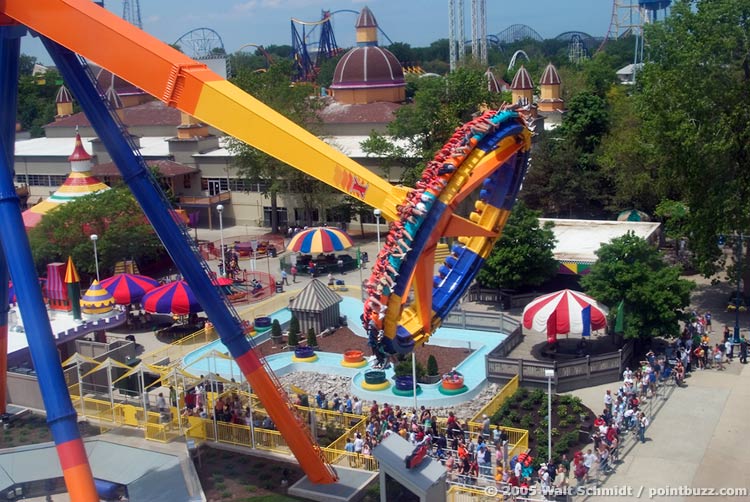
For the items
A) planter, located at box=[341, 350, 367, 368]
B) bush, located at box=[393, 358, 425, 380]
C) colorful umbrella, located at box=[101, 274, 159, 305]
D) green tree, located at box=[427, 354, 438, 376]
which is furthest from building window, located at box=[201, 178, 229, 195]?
green tree, located at box=[427, 354, 438, 376]

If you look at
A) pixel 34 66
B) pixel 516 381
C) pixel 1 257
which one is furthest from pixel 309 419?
pixel 34 66

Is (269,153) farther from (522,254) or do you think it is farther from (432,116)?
(432,116)

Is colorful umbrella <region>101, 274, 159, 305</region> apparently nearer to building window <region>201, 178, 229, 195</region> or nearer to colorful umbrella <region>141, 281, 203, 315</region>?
colorful umbrella <region>141, 281, 203, 315</region>

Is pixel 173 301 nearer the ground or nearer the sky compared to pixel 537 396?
nearer the sky

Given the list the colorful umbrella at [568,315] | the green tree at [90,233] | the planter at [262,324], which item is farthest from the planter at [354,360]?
the green tree at [90,233]

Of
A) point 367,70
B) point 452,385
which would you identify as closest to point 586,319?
point 452,385
